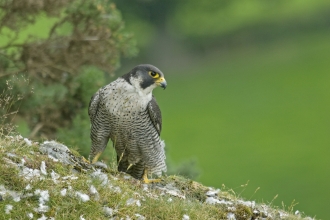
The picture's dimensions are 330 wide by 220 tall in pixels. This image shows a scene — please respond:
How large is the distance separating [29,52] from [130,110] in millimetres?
5963

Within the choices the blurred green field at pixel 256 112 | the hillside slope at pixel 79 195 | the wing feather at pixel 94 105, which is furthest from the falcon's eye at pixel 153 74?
the blurred green field at pixel 256 112

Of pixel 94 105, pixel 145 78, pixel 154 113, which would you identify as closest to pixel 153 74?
pixel 145 78

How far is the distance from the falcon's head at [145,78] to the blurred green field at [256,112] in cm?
2483

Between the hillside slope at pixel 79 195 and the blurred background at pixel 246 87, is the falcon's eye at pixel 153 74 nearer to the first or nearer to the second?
the hillside slope at pixel 79 195

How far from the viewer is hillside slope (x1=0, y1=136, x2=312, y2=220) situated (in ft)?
17.2

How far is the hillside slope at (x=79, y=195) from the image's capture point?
207 inches

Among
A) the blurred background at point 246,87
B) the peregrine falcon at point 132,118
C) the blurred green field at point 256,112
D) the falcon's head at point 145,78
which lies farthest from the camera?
the blurred green field at point 256,112

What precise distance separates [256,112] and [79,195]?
115ft

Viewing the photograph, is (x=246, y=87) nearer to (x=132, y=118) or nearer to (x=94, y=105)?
(x=94, y=105)

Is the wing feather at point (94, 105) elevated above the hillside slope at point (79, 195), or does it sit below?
above

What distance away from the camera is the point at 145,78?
23.9ft

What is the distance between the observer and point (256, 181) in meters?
32.2

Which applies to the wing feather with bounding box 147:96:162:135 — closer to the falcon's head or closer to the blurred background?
the falcon's head

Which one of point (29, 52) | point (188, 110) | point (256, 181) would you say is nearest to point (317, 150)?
point (256, 181)
